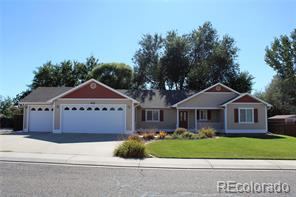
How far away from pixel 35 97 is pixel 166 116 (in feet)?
44.3

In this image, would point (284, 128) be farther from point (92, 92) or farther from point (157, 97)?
point (92, 92)

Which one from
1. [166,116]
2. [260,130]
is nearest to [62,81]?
[166,116]

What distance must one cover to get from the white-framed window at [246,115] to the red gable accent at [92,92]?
39.5 feet

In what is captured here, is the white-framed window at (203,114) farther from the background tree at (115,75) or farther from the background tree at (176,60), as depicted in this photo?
the background tree at (115,75)

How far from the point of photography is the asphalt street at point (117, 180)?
8266mm

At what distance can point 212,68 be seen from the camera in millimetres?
48562

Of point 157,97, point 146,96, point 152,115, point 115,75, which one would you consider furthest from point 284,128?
point 115,75

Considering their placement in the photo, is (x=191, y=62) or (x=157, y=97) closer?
(x=157, y=97)

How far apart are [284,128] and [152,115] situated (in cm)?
1345

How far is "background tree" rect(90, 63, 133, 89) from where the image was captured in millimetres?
55188

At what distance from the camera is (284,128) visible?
107 ft

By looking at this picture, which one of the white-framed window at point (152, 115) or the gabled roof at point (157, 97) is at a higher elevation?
the gabled roof at point (157, 97)

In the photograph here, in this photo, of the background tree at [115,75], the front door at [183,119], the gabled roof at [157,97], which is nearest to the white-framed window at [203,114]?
the front door at [183,119]

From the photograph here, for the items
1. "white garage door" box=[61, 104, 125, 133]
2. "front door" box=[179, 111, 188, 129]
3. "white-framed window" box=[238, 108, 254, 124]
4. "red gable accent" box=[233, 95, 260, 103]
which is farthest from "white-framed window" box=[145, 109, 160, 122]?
"white-framed window" box=[238, 108, 254, 124]
